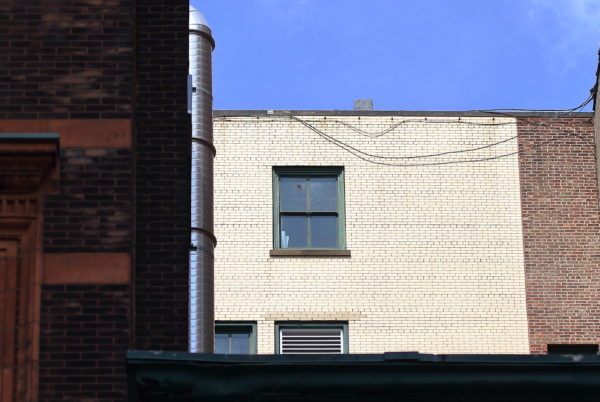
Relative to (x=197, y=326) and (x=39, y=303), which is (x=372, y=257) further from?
(x=39, y=303)

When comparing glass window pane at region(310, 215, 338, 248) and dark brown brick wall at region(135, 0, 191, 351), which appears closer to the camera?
dark brown brick wall at region(135, 0, 191, 351)

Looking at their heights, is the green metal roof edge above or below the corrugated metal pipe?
below

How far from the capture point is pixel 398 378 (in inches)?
480

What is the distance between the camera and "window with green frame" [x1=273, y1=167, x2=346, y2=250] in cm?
2755

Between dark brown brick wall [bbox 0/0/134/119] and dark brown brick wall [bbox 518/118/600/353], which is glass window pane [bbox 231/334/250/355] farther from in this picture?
dark brown brick wall [bbox 0/0/134/119]

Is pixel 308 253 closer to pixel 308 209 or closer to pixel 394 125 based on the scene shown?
pixel 308 209

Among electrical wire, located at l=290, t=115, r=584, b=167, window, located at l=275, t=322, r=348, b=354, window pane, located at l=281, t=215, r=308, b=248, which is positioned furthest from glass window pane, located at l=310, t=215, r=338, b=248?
window, located at l=275, t=322, r=348, b=354

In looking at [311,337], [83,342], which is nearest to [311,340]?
[311,337]

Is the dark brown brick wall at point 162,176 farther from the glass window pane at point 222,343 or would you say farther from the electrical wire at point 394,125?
the electrical wire at point 394,125

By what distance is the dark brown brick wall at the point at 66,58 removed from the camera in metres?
12.7

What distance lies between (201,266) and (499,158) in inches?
500

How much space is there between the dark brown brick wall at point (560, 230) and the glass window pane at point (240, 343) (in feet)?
18.3

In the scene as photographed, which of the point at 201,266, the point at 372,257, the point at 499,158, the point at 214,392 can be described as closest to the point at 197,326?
the point at 201,266

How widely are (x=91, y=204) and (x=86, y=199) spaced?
2.5 inches
